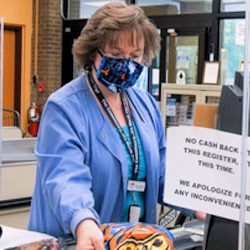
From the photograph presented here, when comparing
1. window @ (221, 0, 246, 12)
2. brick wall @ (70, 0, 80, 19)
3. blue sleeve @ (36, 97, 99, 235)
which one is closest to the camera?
blue sleeve @ (36, 97, 99, 235)

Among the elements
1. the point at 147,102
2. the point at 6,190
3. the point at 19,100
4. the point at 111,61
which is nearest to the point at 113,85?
the point at 111,61

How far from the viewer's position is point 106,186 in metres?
1.63

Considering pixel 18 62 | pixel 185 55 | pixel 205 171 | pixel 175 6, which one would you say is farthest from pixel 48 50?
pixel 205 171

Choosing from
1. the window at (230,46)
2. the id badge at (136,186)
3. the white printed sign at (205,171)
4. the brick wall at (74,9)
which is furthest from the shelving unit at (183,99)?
the brick wall at (74,9)

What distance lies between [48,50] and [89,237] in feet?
30.4

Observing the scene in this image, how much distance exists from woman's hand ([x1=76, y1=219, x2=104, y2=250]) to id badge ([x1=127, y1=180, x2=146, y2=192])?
355 millimetres

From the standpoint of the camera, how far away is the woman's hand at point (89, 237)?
1262mm

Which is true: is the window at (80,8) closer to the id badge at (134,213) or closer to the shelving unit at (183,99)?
the shelving unit at (183,99)

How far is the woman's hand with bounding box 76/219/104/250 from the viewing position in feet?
4.14

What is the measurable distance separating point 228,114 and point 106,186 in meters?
0.55

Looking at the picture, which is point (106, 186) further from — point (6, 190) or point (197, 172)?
point (6, 190)

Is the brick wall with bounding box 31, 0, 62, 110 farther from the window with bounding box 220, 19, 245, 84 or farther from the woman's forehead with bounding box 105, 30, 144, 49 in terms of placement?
the woman's forehead with bounding box 105, 30, 144, 49

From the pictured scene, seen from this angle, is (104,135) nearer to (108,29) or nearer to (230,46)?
(108,29)

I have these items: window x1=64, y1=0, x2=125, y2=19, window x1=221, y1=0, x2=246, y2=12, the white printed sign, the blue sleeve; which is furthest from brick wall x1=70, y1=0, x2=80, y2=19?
the white printed sign
